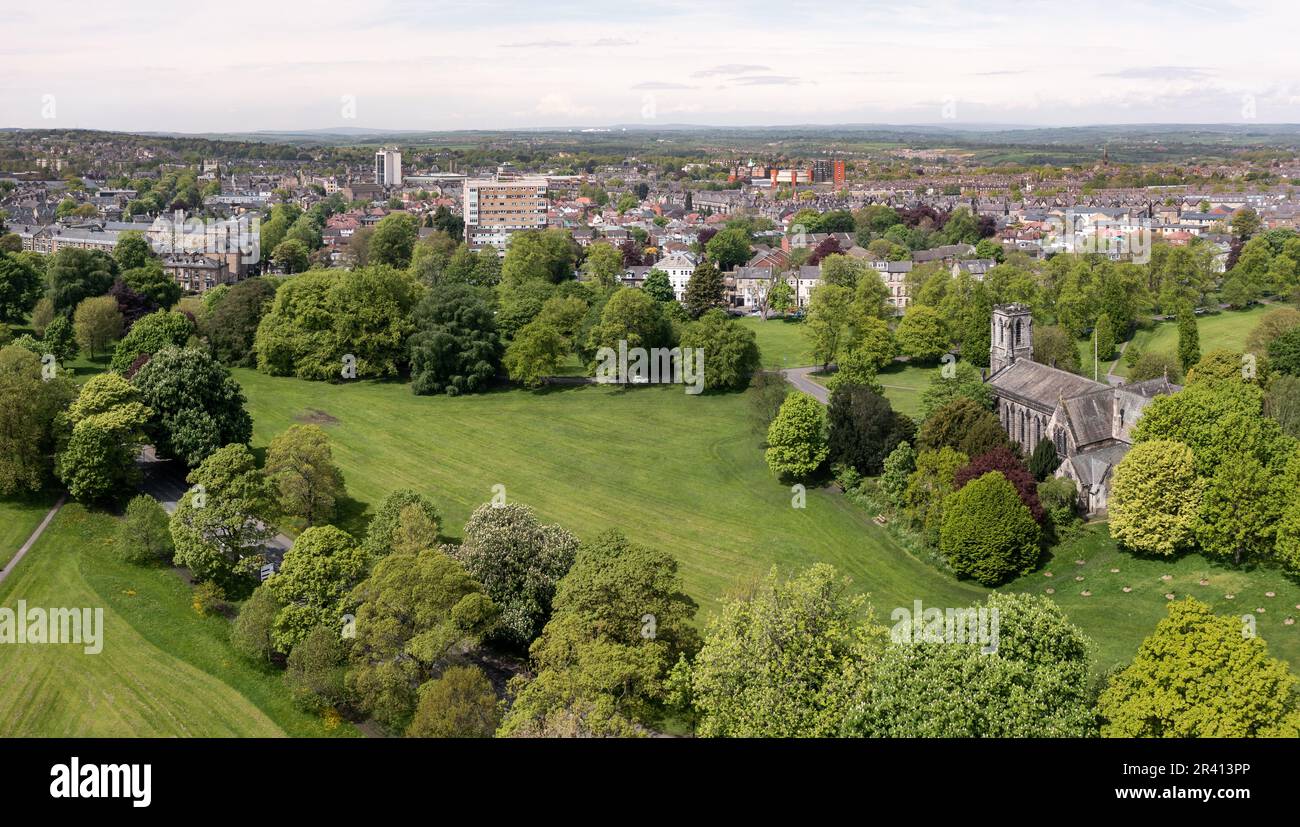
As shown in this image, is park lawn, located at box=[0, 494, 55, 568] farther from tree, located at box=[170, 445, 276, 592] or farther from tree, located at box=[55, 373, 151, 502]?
tree, located at box=[170, 445, 276, 592]

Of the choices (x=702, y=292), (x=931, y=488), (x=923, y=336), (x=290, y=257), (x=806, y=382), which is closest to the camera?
(x=931, y=488)

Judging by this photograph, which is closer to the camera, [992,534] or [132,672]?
[132,672]

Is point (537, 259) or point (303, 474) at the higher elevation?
point (537, 259)

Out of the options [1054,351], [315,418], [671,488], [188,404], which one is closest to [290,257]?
[315,418]

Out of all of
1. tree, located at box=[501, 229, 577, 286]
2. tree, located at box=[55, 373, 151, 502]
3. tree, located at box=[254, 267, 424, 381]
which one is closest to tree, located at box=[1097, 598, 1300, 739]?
tree, located at box=[55, 373, 151, 502]

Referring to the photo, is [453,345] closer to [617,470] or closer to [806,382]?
[617,470]

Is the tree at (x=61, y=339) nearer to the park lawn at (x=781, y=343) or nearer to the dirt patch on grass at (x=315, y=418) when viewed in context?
the dirt patch on grass at (x=315, y=418)
